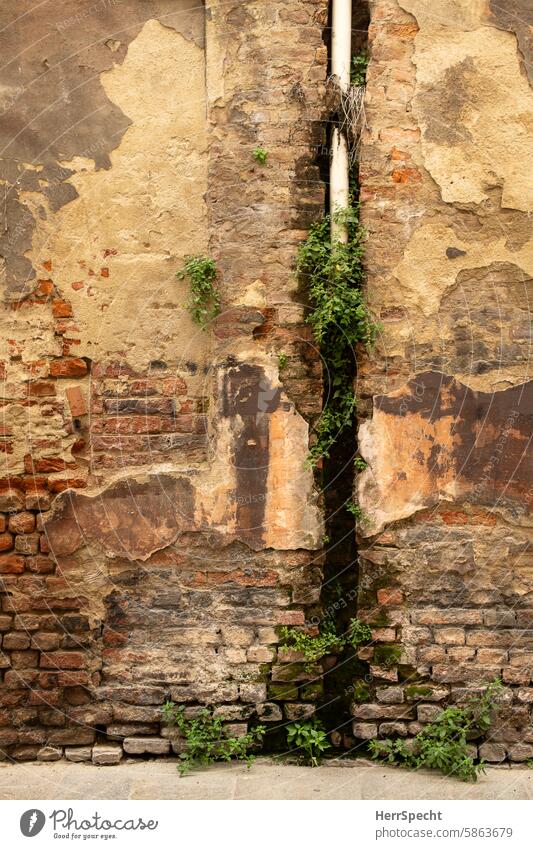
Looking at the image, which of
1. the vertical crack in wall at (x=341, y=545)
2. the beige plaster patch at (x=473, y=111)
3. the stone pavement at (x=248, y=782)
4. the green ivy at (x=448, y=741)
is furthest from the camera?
the vertical crack in wall at (x=341, y=545)

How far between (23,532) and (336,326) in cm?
177

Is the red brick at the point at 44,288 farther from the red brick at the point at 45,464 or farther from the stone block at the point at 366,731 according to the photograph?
the stone block at the point at 366,731

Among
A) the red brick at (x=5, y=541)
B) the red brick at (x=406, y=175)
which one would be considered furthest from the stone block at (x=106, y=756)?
the red brick at (x=406, y=175)

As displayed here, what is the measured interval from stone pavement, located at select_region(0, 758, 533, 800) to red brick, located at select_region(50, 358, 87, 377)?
5.96 feet

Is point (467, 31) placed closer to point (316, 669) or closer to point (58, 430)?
point (58, 430)

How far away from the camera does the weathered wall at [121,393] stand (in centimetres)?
380

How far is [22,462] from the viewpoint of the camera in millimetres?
3828

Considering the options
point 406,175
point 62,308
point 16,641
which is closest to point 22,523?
point 16,641

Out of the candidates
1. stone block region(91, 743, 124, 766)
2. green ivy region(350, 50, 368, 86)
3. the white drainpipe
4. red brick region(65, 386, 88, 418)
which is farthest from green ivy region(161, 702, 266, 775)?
green ivy region(350, 50, 368, 86)

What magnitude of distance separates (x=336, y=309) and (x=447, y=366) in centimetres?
A: 59

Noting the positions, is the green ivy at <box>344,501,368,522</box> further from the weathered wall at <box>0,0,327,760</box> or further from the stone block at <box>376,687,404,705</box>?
the stone block at <box>376,687,404,705</box>

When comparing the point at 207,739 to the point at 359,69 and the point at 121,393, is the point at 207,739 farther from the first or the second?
the point at 359,69

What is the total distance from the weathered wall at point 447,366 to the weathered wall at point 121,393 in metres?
0.34

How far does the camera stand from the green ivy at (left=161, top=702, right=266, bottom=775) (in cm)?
370
